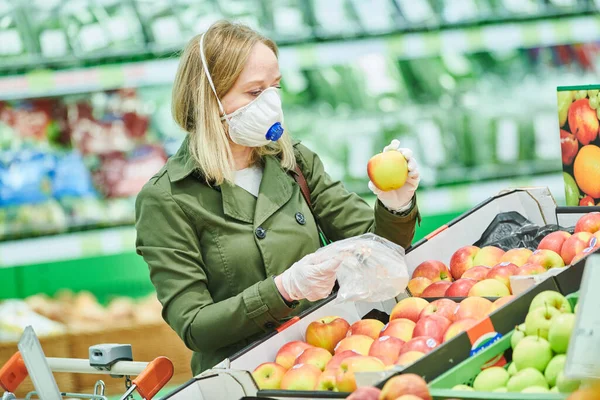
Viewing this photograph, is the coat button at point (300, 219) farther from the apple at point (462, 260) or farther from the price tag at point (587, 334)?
the price tag at point (587, 334)

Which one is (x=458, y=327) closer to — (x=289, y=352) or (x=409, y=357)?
(x=409, y=357)

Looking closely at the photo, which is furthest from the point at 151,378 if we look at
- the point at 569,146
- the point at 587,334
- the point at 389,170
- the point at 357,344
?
the point at 569,146

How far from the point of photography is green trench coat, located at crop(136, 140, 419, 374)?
7.32 feet

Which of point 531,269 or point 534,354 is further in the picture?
point 531,269

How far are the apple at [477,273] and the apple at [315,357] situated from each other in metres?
0.53

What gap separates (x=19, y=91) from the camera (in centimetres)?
402

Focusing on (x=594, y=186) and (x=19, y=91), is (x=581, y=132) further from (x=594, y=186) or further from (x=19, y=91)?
(x=19, y=91)

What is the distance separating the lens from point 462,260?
2.58 metres

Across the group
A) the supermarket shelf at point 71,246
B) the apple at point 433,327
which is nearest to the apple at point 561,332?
the apple at point 433,327

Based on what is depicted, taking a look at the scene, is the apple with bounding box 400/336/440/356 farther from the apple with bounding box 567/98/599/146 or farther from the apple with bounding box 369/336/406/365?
the apple with bounding box 567/98/599/146

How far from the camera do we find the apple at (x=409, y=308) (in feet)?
7.30

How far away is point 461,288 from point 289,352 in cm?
49

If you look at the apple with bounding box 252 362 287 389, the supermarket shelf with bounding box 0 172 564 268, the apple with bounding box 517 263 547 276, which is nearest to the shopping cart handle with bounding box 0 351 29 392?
the apple with bounding box 252 362 287 389

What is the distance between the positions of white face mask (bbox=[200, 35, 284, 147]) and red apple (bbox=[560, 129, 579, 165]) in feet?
3.09
